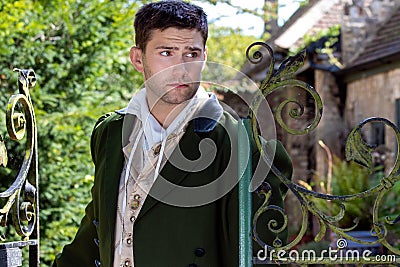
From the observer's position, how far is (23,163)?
253 centimetres

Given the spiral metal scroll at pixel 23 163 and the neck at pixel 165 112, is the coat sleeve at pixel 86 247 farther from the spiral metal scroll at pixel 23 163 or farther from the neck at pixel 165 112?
A: the neck at pixel 165 112

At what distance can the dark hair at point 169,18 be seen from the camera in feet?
7.35

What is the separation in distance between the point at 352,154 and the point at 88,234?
0.96 meters

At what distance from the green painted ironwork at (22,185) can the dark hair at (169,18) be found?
0.44 metres

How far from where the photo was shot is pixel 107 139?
2.49m

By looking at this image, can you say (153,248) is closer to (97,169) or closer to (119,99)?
(97,169)

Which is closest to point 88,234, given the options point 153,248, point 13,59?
point 153,248

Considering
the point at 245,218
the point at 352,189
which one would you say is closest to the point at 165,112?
the point at 245,218

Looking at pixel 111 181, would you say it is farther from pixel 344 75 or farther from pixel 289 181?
pixel 344 75

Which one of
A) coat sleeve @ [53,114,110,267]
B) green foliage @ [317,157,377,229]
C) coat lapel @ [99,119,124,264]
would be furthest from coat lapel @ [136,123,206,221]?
green foliage @ [317,157,377,229]

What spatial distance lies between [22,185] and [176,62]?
26.9 inches

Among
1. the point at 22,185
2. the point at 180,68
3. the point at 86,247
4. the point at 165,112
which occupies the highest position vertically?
the point at 180,68

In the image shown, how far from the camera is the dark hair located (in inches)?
88.2

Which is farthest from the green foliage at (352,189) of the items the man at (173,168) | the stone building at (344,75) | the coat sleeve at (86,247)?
the man at (173,168)
